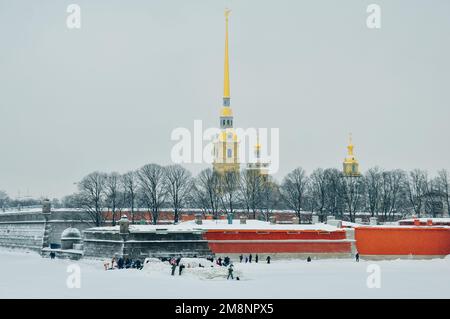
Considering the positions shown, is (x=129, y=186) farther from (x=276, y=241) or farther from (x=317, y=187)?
(x=276, y=241)

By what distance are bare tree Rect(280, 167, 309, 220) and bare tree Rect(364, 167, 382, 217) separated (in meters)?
7.31

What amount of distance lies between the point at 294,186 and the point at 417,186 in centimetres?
1399

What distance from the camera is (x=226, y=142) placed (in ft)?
343

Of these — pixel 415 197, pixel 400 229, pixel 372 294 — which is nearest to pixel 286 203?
pixel 415 197

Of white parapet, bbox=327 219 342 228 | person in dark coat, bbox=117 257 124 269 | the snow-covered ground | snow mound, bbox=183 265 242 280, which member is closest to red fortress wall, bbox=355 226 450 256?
white parapet, bbox=327 219 342 228

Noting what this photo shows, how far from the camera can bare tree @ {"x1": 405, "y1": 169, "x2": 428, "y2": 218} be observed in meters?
86.7

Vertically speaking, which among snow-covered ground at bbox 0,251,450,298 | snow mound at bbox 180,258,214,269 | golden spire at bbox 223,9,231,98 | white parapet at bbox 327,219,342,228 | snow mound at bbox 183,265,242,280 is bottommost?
snow-covered ground at bbox 0,251,450,298

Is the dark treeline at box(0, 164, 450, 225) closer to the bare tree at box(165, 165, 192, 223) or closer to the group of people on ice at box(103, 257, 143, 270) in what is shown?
the bare tree at box(165, 165, 192, 223)

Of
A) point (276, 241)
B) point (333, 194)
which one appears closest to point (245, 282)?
point (276, 241)
